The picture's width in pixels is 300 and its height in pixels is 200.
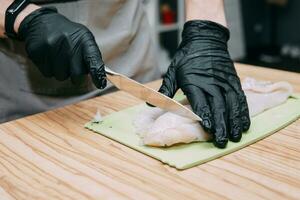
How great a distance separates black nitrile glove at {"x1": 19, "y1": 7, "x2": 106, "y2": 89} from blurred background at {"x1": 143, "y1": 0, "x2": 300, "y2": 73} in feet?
8.11

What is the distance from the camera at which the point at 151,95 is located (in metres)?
0.87

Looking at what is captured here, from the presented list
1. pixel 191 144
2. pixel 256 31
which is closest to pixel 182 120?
pixel 191 144

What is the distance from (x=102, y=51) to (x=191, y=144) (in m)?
0.47

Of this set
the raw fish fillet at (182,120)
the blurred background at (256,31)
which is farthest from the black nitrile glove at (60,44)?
the blurred background at (256,31)

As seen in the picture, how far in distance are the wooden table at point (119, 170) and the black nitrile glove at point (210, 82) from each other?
66 mm

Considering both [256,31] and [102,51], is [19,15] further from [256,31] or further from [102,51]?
[256,31]

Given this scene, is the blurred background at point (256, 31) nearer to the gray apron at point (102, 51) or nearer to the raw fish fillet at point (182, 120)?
the gray apron at point (102, 51)

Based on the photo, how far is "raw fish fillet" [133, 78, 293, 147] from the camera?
2.72 feet

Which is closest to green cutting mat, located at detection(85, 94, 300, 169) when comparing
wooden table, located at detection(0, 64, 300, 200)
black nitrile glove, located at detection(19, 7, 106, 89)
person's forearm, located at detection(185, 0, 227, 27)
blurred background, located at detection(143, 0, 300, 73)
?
wooden table, located at detection(0, 64, 300, 200)

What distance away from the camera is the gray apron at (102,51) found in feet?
3.52

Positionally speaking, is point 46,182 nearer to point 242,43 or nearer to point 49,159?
point 49,159

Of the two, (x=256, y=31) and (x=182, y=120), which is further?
(x=256, y=31)

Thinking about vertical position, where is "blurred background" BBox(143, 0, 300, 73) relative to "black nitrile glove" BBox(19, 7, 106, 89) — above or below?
below

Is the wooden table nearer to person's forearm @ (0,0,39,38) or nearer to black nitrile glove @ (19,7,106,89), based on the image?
black nitrile glove @ (19,7,106,89)
